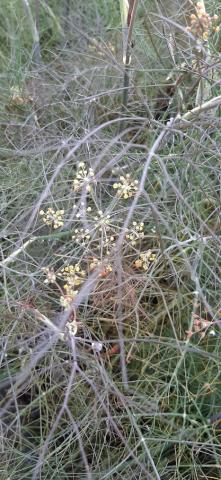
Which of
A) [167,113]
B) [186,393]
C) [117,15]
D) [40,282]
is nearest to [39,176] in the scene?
[40,282]

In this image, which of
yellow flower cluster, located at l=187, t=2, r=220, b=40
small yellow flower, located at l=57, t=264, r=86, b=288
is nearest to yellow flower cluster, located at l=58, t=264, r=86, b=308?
small yellow flower, located at l=57, t=264, r=86, b=288

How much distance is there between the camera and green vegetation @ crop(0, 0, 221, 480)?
3.68 ft

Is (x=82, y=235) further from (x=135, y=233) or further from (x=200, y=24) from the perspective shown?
(x=200, y=24)

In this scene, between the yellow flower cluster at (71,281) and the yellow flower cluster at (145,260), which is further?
the yellow flower cluster at (145,260)

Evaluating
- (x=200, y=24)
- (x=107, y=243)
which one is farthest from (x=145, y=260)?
(x=200, y=24)

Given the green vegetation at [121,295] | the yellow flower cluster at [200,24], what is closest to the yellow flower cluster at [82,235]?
the green vegetation at [121,295]

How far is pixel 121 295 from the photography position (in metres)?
1.07

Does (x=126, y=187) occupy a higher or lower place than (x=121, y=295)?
higher

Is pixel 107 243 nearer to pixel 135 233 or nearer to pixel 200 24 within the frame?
pixel 135 233

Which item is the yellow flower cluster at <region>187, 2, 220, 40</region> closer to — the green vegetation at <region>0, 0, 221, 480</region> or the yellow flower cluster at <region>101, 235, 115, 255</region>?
→ the green vegetation at <region>0, 0, 221, 480</region>

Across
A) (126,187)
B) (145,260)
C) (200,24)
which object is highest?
(200,24)

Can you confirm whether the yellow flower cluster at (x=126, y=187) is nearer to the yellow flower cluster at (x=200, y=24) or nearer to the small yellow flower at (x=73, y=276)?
the small yellow flower at (x=73, y=276)

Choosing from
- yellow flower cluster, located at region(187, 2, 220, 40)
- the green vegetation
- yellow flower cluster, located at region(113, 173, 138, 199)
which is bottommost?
the green vegetation

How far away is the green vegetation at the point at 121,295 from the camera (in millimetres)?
1123
